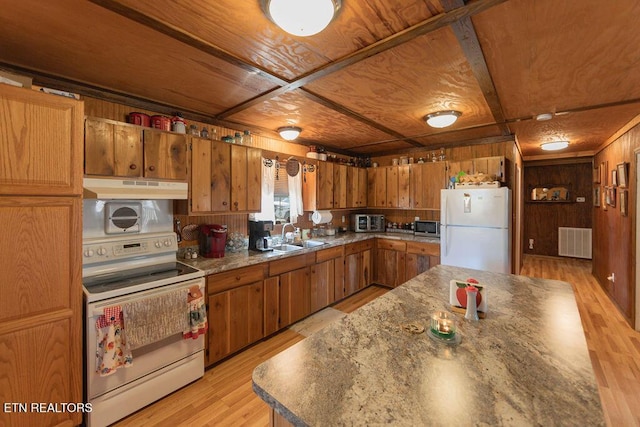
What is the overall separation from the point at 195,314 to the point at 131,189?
107 centimetres

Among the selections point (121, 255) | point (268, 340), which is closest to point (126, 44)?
point (121, 255)

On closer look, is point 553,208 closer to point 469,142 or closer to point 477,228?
point 469,142

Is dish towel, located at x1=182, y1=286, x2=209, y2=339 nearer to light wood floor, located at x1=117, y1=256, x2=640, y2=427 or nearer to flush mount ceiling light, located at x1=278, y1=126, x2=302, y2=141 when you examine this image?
light wood floor, located at x1=117, y1=256, x2=640, y2=427

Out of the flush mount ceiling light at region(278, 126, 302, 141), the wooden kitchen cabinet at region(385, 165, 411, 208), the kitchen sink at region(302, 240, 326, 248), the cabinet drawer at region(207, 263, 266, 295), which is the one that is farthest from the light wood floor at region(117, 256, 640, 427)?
the wooden kitchen cabinet at region(385, 165, 411, 208)

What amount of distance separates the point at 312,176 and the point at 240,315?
2.13m

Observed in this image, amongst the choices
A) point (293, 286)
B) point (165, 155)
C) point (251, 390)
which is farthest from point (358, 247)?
point (165, 155)

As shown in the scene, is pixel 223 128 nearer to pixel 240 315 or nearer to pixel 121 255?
pixel 121 255

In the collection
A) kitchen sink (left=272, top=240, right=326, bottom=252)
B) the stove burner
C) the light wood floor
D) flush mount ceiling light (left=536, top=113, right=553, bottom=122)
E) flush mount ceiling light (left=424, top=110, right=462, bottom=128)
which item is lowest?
the light wood floor

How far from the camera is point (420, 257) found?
4051mm

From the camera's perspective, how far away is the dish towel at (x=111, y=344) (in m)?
1.69

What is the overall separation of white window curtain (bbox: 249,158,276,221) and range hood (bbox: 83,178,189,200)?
1.05m

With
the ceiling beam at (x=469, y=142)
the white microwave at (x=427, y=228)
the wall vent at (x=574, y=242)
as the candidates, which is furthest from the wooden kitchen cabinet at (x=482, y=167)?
the wall vent at (x=574, y=242)

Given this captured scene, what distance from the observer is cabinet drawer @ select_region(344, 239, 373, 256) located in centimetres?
397

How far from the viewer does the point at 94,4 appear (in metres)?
1.29
